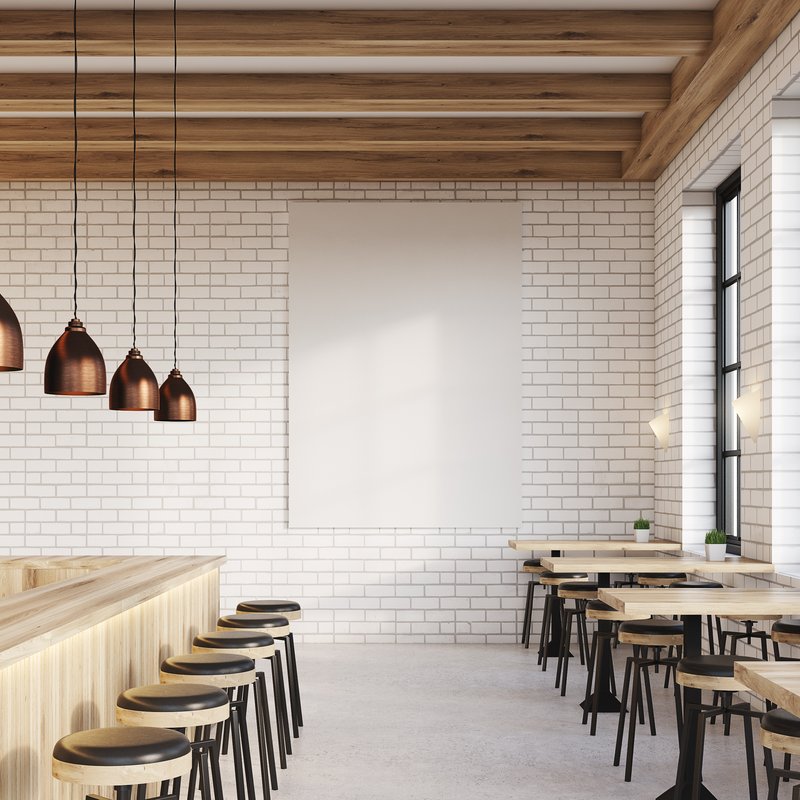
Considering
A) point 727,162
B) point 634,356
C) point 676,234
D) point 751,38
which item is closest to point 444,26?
point 751,38

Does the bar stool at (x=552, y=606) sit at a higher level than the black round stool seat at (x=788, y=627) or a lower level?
lower

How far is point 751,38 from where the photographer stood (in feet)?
17.2

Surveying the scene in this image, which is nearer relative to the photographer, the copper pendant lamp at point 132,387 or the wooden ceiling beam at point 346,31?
the copper pendant lamp at point 132,387

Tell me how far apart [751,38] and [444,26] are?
5.19 feet

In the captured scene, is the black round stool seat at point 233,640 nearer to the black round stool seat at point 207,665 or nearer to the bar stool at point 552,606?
the black round stool seat at point 207,665

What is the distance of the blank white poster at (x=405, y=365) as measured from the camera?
784cm

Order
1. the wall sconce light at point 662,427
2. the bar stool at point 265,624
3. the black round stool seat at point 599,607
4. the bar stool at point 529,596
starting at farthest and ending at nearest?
the wall sconce light at point 662,427
the bar stool at point 529,596
the black round stool seat at point 599,607
the bar stool at point 265,624

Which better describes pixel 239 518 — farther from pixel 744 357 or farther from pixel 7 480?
pixel 744 357

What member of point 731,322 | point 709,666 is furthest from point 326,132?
point 709,666

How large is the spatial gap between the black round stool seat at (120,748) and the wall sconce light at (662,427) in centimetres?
546

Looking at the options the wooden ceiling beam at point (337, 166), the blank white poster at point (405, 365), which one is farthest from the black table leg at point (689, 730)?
the wooden ceiling beam at point (337, 166)

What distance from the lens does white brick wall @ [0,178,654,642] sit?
785cm

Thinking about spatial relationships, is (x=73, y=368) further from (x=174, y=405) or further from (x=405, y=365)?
(x=405, y=365)

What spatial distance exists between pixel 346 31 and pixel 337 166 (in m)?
2.57
